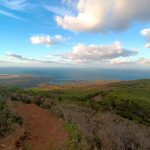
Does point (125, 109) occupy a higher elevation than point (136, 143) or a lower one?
lower

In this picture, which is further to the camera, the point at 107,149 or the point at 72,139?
the point at 72,139

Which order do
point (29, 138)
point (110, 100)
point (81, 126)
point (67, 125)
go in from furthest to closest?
1. point (110, 100)
2. point (67, 125)
3. point (81, 126)
4. point (29, 138)

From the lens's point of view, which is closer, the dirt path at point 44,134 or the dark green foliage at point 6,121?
the dirt path at point 44,134

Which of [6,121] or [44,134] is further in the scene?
[44,134]

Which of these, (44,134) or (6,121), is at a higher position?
(6,121)

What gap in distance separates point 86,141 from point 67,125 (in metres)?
3.63

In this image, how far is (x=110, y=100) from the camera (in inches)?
2178

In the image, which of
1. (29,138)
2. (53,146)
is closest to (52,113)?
(29,138)

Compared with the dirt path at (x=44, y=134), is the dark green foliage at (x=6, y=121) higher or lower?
higher

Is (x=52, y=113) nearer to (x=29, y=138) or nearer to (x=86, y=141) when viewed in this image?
(x=29, y=138)

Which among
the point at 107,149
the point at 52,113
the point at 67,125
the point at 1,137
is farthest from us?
the point at 52,113

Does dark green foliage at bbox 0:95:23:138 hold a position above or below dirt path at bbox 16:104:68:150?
above

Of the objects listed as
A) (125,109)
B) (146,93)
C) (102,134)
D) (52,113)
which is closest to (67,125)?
(102,134)

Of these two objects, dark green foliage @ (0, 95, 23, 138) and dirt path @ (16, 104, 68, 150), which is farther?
dark green foliage @ (0, 95, 23, 138)
